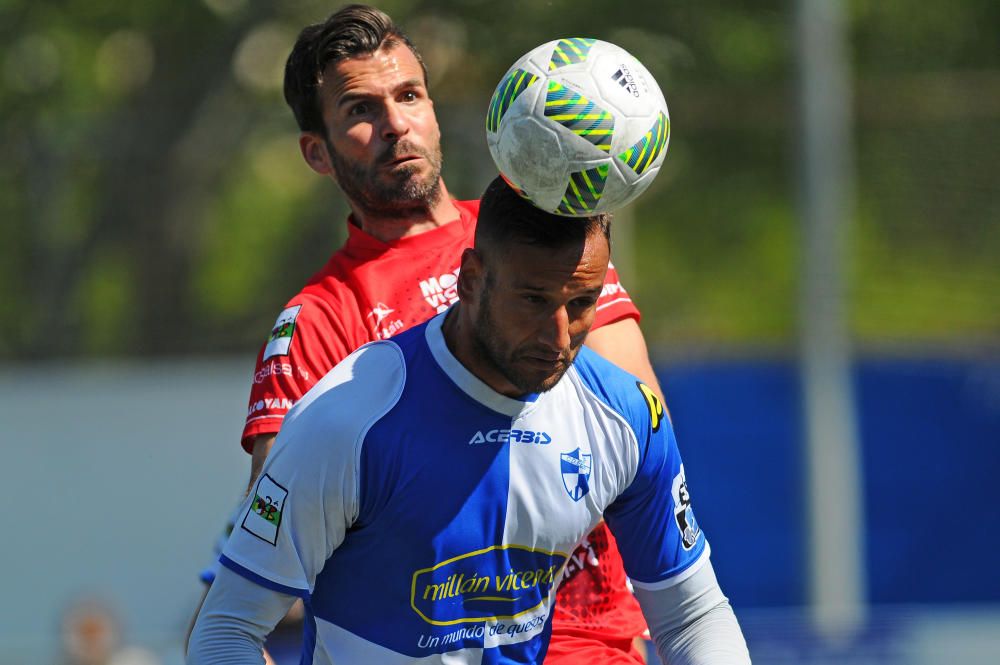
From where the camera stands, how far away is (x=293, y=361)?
4.09 metres

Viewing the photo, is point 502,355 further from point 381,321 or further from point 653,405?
point 381,321

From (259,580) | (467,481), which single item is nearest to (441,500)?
(467,481)

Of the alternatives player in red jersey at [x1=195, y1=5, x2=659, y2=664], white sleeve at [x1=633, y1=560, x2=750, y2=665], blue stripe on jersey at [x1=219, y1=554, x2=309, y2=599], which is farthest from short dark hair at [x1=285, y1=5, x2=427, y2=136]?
white sleeve at [x1=633, y1=560, x2=750, y2=665]

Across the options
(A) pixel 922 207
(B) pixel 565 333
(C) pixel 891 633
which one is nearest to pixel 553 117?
(B) pixel 565 333

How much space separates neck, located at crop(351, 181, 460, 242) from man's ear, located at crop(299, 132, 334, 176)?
162 mm

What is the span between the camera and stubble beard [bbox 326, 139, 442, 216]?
431cm

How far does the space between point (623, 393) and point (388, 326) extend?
85 centimetres

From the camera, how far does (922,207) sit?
16531 mm

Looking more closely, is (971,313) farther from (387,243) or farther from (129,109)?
(387,243)

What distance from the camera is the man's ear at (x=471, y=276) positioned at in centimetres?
346

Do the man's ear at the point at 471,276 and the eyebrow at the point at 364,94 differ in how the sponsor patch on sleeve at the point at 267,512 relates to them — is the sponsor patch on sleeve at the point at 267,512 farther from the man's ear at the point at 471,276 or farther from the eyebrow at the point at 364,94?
the eyebrow at the point at 364,94

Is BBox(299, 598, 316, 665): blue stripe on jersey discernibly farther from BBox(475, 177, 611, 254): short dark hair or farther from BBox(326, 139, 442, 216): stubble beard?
BBox(326, 139, 442, 216): stubble beard

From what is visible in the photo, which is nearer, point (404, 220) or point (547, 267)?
point (547, 267)

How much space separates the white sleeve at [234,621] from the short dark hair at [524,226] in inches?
37.4
